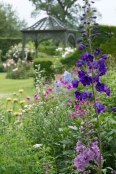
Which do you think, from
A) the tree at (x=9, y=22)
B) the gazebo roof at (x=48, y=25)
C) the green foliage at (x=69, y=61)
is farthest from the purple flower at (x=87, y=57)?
the tree at (x=9, y=22)

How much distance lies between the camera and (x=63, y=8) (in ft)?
130

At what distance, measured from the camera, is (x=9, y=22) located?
3947cm

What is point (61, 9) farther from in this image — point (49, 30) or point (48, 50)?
point (49, 30)

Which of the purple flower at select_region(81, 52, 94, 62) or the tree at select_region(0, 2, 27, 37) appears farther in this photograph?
the tree at select_region(0, 2, 27, 37)

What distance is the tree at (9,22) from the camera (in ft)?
127

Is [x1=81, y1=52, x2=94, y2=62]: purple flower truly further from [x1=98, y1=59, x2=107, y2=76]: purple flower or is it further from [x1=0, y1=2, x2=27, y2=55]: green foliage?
[x1=0, y1=2, x2=27, y2=55]: green foliage

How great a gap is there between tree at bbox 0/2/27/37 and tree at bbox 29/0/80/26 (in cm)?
243

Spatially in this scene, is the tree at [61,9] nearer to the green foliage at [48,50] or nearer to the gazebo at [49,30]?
the green foliage at [48,50]

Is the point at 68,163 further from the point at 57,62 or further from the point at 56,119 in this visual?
the point at 57,62

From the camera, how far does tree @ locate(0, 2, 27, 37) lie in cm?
3878

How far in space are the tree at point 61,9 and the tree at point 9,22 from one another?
2427 millimetres

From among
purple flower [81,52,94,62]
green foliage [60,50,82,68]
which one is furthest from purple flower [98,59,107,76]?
green foliage [60,50,82,68]

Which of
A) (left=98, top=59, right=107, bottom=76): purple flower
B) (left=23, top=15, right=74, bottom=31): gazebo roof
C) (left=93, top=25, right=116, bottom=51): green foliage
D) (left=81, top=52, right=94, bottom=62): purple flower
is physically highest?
(left=23, top=15, right=74, bottom=31): gazebo roof

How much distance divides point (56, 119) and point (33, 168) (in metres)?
1.20
